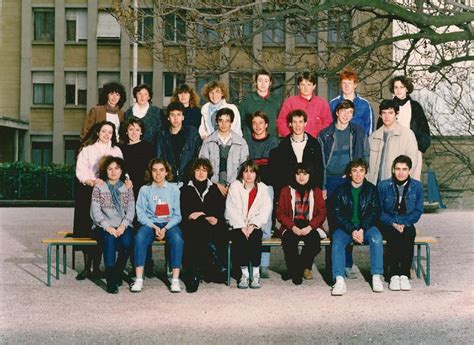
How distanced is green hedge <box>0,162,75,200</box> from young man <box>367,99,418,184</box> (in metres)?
29.7

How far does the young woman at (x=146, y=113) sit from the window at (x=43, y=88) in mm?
38347

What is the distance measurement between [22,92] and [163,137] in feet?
129

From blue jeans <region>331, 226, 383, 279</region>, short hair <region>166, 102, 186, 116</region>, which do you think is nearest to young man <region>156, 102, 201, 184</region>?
short hair <region>166, 102, 186, 116</region>

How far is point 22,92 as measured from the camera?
49.0m

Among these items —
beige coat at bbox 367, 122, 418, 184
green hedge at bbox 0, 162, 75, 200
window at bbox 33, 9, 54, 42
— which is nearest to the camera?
beige coat at bbox 367, 122, 418, 184

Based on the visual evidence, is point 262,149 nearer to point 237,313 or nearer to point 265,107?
point 265,107

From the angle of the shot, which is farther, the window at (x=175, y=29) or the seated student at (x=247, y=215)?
the window at (x=175, y=29)

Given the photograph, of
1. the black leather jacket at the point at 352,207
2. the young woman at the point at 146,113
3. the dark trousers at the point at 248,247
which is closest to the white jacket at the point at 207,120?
the young woman at the point at 146,113

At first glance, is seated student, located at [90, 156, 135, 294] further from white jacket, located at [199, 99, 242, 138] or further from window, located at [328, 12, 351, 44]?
window, located at [328, 12, 351, 44]

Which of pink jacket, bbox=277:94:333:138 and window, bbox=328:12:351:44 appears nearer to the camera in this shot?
pink jacket, bbox=277:94:333:138

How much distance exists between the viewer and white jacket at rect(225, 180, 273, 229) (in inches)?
425

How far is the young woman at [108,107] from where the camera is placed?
11836mm

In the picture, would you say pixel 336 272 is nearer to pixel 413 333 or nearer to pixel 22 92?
pixel 413 333

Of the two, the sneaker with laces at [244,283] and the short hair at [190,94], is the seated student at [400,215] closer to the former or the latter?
the sneaker with laces at [244,283]
